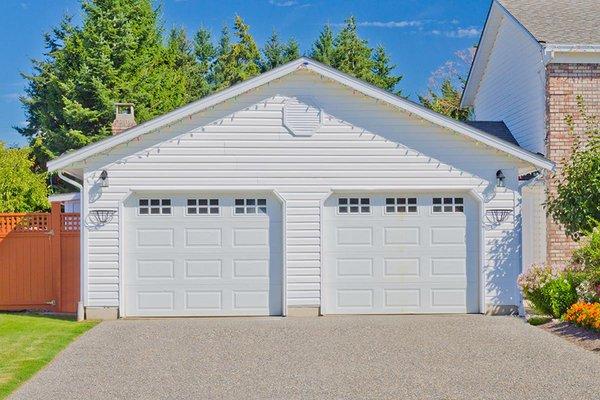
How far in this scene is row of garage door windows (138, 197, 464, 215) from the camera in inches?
530

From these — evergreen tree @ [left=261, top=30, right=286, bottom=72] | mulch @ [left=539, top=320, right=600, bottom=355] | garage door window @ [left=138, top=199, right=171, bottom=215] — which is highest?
evergreen tree @ [left=261, top=30, right=286, bottom=72]

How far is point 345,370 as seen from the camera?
8750mm

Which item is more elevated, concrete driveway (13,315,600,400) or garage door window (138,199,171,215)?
garage door window (138,199,171,215)

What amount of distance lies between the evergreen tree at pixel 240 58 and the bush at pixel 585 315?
30.0m

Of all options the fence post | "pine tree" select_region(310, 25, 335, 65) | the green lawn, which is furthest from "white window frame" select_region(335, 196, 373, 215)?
"pine tree" select_region(310, 25, 335, 65)

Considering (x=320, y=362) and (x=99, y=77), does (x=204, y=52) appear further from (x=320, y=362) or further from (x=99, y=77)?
(x=320, y=362)

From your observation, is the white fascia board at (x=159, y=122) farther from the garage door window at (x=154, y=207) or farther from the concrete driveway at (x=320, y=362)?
the concrete driveway at (x=320, y=362)

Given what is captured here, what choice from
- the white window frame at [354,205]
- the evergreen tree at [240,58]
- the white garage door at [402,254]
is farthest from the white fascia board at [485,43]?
the evergreen tree at [240,58]

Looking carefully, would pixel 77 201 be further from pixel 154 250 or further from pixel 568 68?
pixel 568 68

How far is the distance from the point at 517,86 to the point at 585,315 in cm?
765

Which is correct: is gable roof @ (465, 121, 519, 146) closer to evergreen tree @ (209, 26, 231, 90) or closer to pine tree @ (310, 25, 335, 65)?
pine tree @ (310, 25, 335, 65)

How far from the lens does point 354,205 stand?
13664mm

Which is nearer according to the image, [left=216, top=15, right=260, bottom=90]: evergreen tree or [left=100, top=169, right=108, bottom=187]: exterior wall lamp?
[left=100, top=169, right=108, bottom=187]: exterior wall lamp

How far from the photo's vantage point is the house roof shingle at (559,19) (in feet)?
49.0
